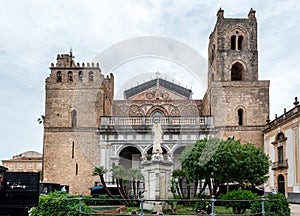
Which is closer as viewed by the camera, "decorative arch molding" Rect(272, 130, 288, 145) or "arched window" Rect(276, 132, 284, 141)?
"decorative arch molding" Rect(272, 130, 288, 145)

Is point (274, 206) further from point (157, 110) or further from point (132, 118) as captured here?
point (157, 110)

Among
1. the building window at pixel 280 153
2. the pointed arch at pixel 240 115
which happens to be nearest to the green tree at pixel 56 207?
the building window at pixel 280 153

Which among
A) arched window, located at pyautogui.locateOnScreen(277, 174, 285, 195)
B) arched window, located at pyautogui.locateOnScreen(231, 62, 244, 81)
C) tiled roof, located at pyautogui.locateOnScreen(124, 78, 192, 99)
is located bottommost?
arched window, located at pyautogui.locateOnScreen(277, 174, 285, 195)

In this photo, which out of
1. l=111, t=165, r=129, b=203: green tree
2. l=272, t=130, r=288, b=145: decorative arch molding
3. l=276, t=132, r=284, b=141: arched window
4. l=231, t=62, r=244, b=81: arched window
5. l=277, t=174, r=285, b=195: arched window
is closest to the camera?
l=111, t=165, r=129, b=203: green tree

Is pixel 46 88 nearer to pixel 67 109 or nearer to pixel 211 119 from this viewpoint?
pixel 67 109

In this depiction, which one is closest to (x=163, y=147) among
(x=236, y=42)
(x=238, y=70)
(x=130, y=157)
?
(x=130, y=157)

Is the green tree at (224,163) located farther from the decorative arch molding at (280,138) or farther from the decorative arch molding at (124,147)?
the decorative arch molding at (124,147)

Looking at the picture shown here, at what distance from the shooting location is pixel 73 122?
35.9m

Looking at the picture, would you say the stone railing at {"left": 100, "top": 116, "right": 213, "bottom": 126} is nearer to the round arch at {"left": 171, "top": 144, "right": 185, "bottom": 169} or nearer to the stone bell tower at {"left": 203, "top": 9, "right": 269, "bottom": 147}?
the stone bell tower at {"left": 203, "top": 9, "right": 269, "bottom": 147}

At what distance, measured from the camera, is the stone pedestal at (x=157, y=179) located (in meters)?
18.8

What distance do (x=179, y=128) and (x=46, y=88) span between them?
12274 mm

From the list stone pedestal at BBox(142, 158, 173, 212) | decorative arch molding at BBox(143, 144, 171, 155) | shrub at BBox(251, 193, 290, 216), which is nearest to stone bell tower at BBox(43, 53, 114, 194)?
decorative arch molding at BBox(143, 144, 171, 155)

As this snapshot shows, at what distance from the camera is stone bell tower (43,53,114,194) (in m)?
34.2

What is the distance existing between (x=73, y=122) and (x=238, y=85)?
1458cm
